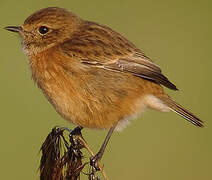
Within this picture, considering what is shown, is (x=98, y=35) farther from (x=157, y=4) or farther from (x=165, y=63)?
(x=157, y=4)

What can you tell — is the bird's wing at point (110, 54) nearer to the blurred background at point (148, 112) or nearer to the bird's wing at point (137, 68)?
the bird's wing at point (137, 68)

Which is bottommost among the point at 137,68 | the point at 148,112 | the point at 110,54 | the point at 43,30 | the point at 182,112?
the point at 148,112

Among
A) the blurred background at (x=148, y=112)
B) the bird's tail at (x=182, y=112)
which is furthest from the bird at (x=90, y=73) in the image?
the blurred background at (x=148, y=112)

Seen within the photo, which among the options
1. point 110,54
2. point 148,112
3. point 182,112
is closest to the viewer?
point 110,54

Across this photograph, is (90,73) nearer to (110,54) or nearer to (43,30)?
(110,54)

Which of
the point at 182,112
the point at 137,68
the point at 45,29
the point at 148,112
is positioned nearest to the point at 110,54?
the point at 137,68

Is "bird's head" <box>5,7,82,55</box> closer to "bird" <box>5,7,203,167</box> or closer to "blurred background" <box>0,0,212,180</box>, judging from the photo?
"bird" <box>5,7,203,167</box>
